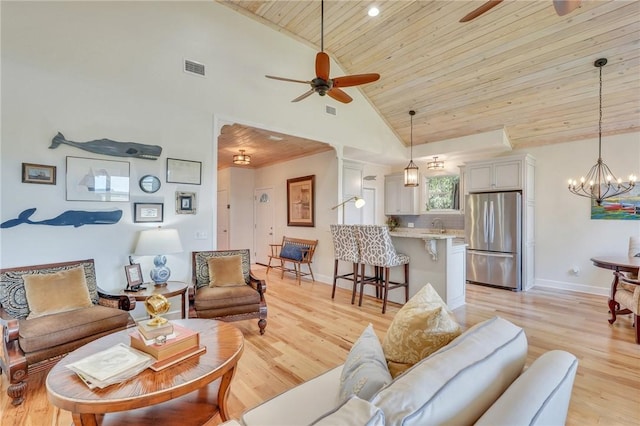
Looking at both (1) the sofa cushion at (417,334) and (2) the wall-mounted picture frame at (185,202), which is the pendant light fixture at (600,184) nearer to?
(1) the sofa cushion at (417,334)

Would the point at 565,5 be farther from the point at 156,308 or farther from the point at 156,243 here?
the point at 156,243

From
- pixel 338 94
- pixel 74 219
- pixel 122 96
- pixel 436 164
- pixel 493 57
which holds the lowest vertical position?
pixel 74 219

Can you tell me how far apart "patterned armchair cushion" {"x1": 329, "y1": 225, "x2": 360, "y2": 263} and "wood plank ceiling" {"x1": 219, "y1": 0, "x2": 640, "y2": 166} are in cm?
215

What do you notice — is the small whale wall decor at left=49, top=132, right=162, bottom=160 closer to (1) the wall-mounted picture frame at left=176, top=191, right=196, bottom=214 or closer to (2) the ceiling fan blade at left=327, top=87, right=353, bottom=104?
(1) the wall-mounted picture frame at left=176, top=191, right=196, bottom=214

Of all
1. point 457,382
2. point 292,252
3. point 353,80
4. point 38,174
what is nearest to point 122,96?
point 38,174

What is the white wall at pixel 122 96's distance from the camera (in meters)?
2.76

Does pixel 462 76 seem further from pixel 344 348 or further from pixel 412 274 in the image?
pixel 344 348

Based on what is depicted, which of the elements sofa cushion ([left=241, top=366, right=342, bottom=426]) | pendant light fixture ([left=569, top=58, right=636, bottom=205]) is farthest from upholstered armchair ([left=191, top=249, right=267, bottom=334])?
pendant light fixture ([left=569, top=58, right=636, bottom=205])

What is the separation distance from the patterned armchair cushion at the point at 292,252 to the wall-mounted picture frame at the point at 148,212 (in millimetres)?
2811

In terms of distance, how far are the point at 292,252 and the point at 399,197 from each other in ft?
9.58

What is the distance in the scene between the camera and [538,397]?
0.87 meters

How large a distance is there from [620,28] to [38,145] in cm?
614

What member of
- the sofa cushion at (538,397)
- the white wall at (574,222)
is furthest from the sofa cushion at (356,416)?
the white wall at (574,222)

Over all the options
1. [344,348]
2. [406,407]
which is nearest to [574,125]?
[344,348]
